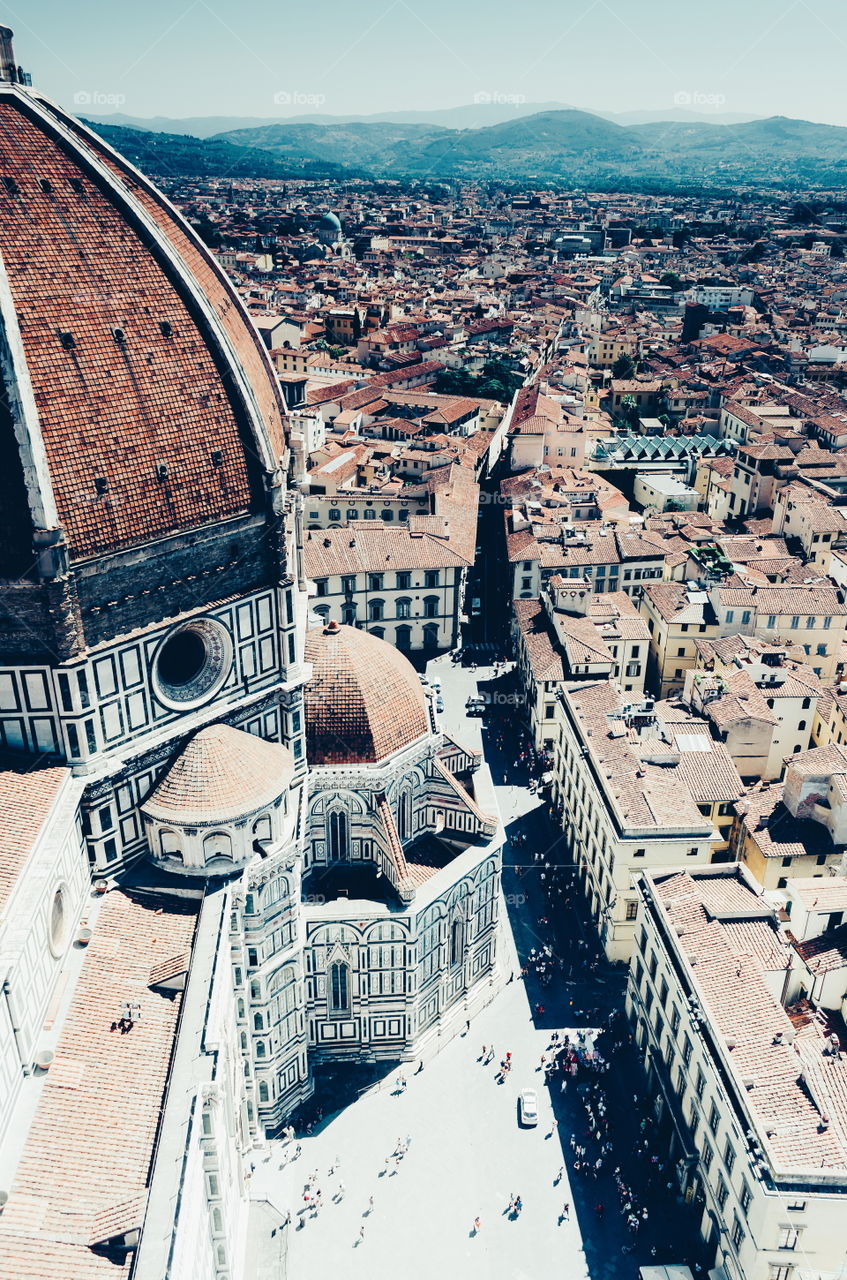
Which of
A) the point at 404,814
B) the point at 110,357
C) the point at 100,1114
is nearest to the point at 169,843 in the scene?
the point at 100,1114

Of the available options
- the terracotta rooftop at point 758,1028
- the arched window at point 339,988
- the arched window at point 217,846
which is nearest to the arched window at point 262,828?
the arched window at point 217,846

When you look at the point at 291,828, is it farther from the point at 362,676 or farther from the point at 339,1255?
the point at 339,1255

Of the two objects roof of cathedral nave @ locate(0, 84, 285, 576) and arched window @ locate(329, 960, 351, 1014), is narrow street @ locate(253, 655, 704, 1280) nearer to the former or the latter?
arched window @ locate(329, 960, 351, 1014)

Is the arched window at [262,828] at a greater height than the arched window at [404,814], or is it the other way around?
the arched window at [262,828]

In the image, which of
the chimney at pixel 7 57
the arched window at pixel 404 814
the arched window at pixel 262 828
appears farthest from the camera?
the arched window at pixel 404 814

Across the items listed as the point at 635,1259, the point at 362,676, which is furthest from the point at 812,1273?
the point at 362,676

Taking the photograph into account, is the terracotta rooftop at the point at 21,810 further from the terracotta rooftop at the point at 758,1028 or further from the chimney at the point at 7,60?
the terracotta rooftop at the point at 758,1028
